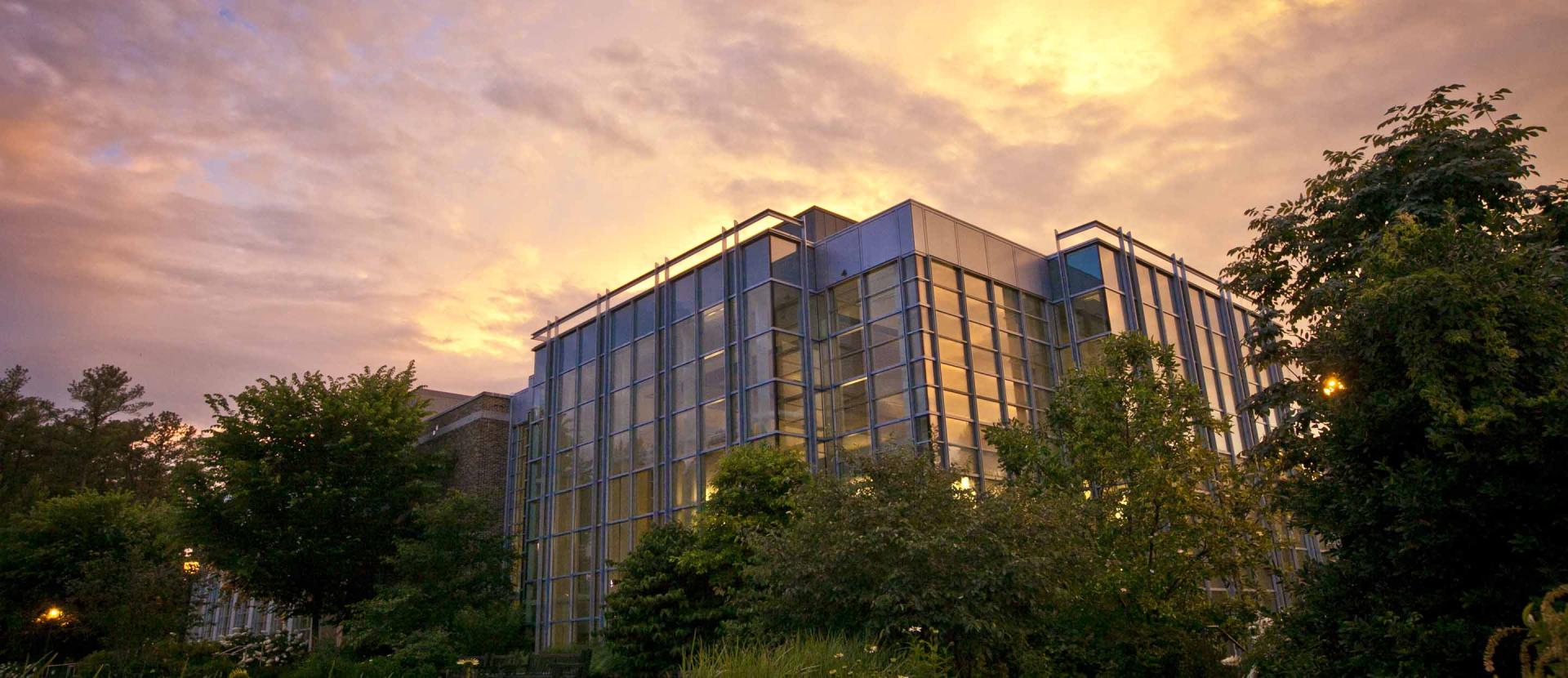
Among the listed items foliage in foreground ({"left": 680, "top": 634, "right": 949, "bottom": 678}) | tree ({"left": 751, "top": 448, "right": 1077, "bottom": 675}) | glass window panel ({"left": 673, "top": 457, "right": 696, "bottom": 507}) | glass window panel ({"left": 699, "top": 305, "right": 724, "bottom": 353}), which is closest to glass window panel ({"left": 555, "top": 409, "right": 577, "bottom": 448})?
glass window panel ({"left": 673, "top": 457, "right": 696, "bottom": 507})

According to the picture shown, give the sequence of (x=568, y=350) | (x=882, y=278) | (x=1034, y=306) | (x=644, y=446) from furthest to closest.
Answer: (x=568, y=350), (x=644, y=446), (x=1034, y=306), (x=882, y=278)

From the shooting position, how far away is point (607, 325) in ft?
105

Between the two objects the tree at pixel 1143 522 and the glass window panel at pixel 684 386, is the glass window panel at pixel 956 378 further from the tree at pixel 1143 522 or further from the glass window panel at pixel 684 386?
the glass window panel at pixel 684 386

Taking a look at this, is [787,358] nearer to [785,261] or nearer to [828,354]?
[828,354]

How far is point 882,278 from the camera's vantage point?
25094mm

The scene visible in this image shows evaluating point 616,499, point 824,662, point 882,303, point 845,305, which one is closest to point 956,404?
point 882,303

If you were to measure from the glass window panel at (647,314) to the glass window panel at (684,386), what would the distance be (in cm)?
239

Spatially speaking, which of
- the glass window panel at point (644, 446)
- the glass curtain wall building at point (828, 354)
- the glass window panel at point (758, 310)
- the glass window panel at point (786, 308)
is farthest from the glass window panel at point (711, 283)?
the glass window panel at point (644, 446)

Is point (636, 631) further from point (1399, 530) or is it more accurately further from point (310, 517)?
point (310, 517)

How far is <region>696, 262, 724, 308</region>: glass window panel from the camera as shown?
27719mm

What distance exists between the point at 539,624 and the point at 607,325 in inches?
419

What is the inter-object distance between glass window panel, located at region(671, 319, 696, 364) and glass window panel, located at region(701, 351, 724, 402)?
31.7 inches

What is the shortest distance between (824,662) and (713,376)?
18.1 m

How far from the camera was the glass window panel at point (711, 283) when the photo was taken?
27.7 metres
